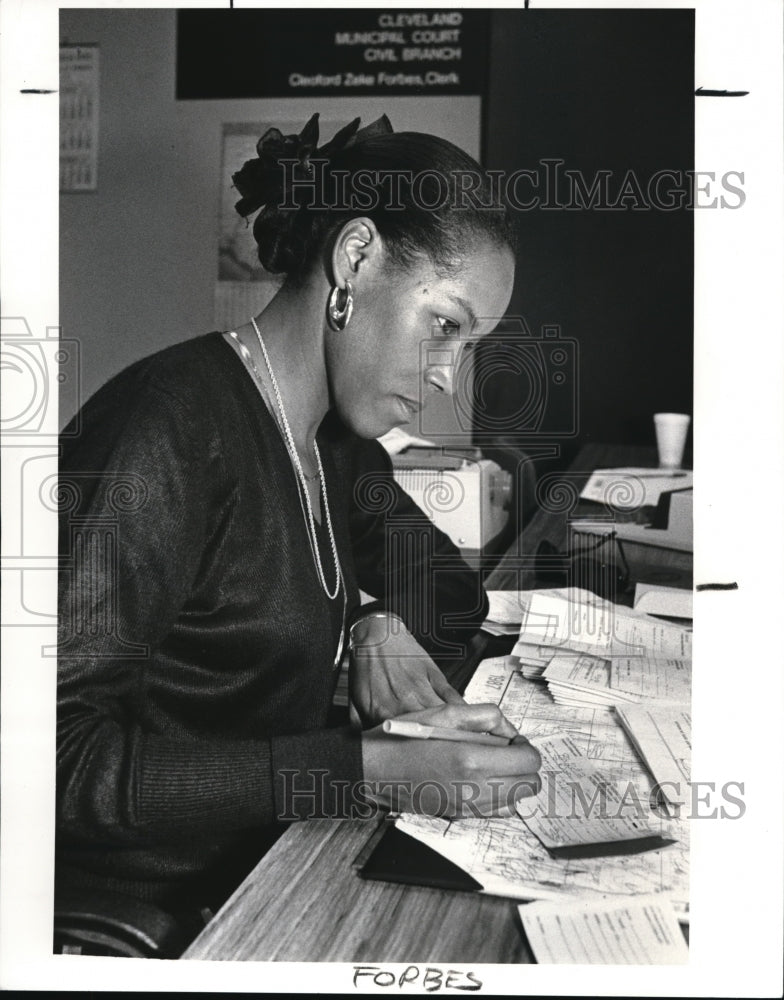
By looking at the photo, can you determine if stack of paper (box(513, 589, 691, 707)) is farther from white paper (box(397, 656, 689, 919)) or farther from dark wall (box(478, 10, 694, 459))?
dark wall (box(478, 10, 694, 459))

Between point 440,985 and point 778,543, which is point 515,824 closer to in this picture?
point 440,985

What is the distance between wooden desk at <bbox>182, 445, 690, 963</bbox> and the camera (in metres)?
0.87

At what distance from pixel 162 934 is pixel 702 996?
673 mm

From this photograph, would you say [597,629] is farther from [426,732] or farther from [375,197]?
[375,197]

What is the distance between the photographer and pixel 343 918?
886mm

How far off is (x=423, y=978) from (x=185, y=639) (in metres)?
0.46

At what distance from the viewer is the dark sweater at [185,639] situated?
987 millimetres

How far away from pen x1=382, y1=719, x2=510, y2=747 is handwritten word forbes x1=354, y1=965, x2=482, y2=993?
238mm

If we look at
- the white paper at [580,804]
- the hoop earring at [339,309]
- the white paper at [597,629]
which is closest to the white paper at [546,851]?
the white paper at [580,804]

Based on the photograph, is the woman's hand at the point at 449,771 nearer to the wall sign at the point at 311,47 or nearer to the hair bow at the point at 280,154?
the hair bow at the point at 280,154

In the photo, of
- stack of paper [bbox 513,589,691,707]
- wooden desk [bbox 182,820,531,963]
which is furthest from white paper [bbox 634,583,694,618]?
wooden desk [bbox 182,820,531,963]

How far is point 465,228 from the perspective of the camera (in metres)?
1.11

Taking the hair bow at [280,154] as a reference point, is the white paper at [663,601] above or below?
below

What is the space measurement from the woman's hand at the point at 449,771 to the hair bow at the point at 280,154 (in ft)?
2.11
